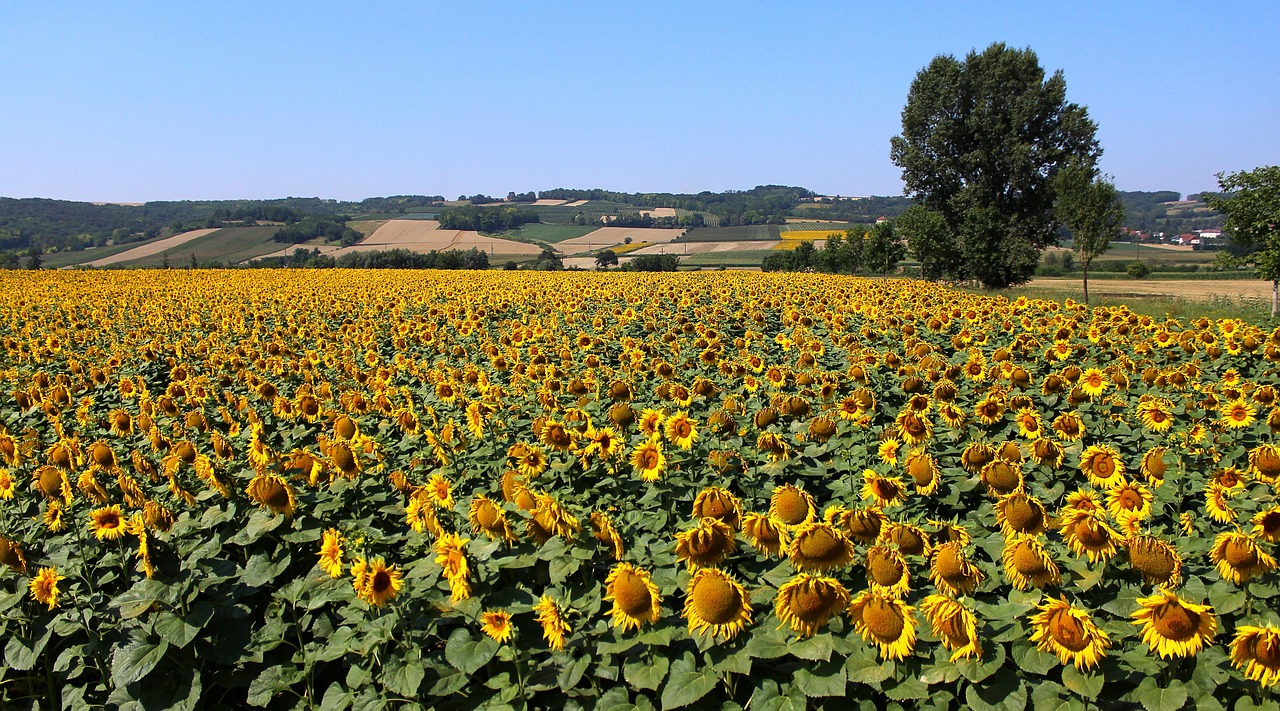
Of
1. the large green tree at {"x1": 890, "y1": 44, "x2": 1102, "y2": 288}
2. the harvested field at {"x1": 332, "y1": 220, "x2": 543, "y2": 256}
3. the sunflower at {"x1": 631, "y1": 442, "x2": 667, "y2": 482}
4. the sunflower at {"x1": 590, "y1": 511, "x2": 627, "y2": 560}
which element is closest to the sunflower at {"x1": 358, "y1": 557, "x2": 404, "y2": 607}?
the sunflower at {"x1": 590, "y1": 511, "x2": 627, "y2": 560}

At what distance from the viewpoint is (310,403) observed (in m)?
6.44

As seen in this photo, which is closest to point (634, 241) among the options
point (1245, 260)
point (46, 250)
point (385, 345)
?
point (46, 250)

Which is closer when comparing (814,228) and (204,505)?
(204,505)

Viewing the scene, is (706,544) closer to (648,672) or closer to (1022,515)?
(648,672)

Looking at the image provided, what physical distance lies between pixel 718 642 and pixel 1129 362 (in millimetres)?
6513

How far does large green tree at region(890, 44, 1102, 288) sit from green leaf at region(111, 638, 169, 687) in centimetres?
4610

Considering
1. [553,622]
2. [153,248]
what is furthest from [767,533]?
[153,248]

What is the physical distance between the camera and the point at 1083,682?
2760mm

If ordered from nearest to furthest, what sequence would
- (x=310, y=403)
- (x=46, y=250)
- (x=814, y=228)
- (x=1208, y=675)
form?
(x=1208, y=675)
(x=310, y=403)
(x=46, y=250)
(x=814, y=228)

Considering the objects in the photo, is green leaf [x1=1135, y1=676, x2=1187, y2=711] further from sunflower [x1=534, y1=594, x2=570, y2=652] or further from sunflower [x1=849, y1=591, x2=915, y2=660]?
sunflower [x1=534, y1=594, x2=570, y2=652]

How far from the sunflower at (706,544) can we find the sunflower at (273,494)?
251 centimetres

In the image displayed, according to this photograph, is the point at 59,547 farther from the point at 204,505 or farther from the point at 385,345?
the point at 385,345

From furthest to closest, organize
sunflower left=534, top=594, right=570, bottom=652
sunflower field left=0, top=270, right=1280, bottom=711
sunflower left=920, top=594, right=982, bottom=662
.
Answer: sunflower left=534, top=594, right=570, bottom=652 < sunflower field left=0, top=270, right=1280, bottom=711 < sunflower left=920, top=594, right=982, bottom=662

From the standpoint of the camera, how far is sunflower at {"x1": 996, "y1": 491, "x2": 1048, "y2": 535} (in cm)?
344
